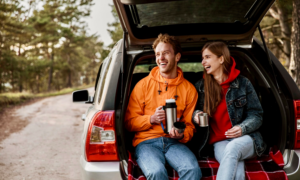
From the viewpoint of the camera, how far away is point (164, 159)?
225cm

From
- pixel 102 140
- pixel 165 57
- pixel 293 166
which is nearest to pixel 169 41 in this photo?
pixel 165 57

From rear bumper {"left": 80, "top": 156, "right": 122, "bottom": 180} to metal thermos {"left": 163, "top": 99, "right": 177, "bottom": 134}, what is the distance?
50cm

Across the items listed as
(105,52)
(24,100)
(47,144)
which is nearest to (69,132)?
(47,144)

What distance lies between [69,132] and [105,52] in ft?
27.8

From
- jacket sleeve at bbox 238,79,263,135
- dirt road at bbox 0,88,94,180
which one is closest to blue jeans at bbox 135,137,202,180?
jacket sleeve at bbox 238,79,263,135

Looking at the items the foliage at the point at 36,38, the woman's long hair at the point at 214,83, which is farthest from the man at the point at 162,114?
the foliage at the point at 36,38

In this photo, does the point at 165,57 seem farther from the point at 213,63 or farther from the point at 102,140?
the point at 102,140

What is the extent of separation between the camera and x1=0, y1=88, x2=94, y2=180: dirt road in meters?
4.32

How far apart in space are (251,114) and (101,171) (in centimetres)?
140

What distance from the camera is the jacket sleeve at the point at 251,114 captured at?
234cm

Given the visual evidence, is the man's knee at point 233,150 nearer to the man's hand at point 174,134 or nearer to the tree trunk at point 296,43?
the man's hand at point 174,134

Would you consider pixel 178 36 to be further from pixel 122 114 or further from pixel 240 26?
pixel 122 114

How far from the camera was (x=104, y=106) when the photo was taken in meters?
2.15

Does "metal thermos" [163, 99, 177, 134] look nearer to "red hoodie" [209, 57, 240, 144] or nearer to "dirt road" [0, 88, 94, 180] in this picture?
"red hoodie" [209, 57, 240, 144]
